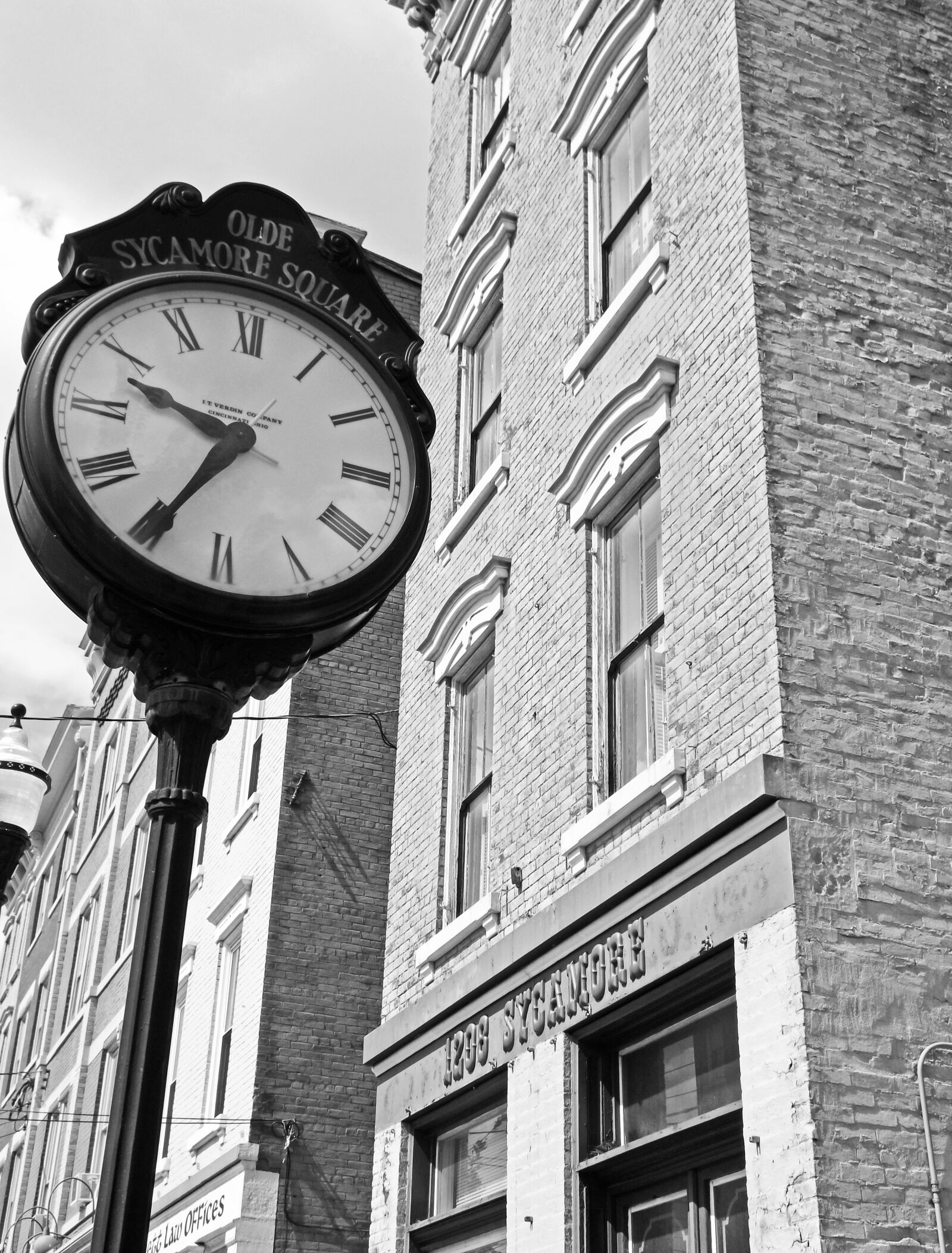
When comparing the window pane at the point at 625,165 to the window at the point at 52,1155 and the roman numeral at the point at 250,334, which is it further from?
the window at the point at 52,1155

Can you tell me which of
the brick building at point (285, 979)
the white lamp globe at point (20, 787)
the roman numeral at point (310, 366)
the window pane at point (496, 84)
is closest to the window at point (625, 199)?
the window pane at point (496, 84)

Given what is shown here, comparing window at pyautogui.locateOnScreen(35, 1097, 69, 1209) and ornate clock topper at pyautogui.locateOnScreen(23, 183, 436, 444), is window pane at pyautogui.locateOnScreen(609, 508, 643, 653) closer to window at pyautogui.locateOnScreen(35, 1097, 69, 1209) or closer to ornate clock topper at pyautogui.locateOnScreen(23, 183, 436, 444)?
ornate clock topper at pyautogui.locateOnScreen(23, 183, 436, 444)

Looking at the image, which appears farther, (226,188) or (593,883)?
(593,883)

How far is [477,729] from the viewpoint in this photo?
1201 cm

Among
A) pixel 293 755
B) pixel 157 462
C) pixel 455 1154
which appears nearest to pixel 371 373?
pixel 157 462

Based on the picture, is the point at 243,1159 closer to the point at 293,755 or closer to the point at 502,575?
the point at 293,755

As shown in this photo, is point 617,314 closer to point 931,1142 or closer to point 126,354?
point 931,1142

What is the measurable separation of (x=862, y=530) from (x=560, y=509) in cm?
311

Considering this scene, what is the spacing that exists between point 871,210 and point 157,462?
7408 mm

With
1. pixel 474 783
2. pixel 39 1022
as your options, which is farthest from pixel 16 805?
pixel 39 1022

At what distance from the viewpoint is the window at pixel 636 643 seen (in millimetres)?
8883

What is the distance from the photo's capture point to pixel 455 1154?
422 inches

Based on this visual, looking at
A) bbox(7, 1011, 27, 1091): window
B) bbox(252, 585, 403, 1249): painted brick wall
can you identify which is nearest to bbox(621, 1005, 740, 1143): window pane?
bbox(252, 585, 403, 1249): painted brick wall

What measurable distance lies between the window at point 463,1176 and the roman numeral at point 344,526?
7.62m
